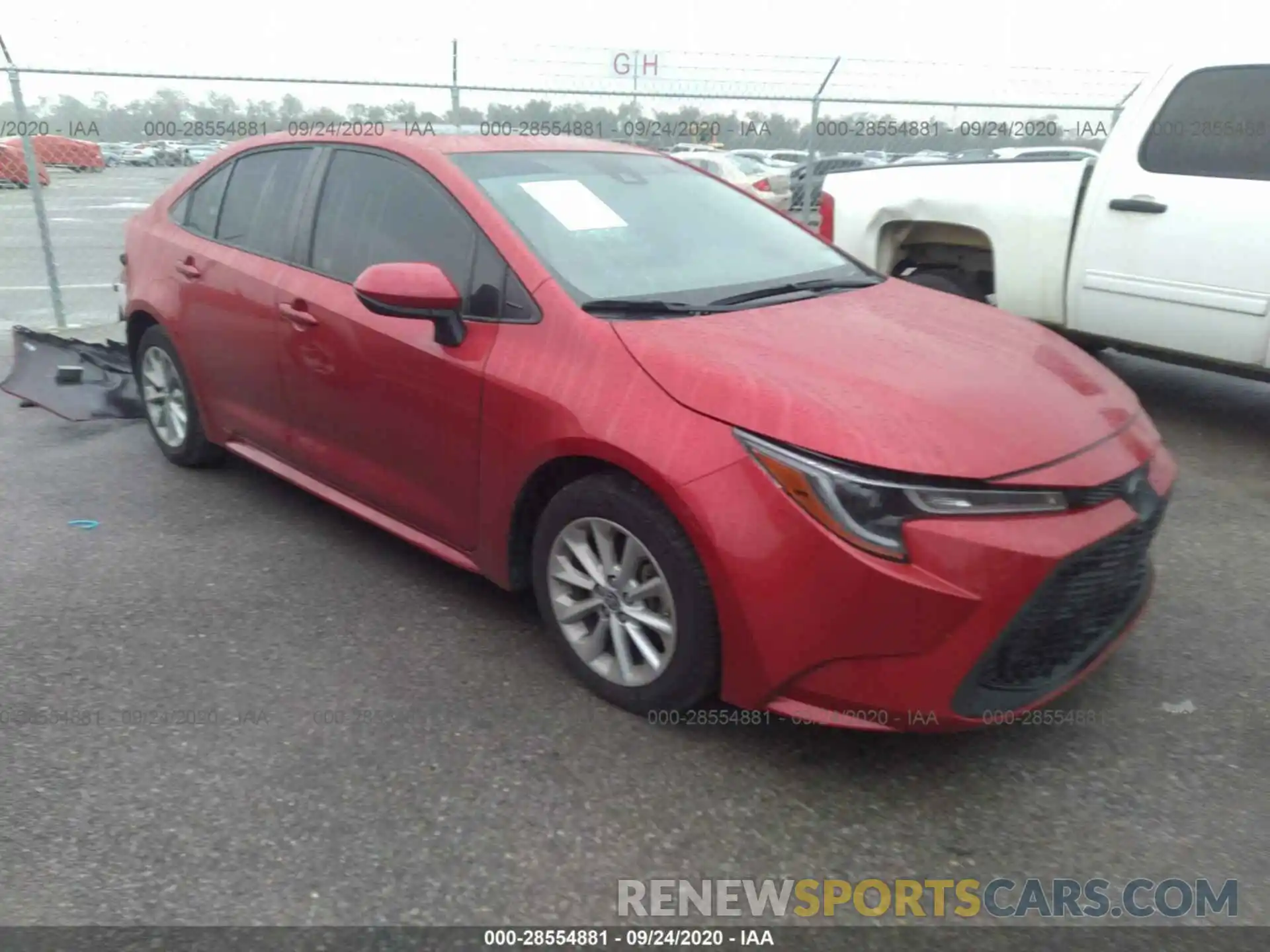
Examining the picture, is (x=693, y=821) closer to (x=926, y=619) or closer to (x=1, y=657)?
(x=926, y=619)

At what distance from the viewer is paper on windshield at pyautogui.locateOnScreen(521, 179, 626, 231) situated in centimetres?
335

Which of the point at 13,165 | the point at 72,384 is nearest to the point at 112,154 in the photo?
the point at 13,165

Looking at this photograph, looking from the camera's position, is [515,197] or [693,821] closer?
[693,821]

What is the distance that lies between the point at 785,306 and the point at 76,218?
19097mm

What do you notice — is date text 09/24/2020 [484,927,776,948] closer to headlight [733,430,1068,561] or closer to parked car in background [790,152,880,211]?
headlight [733,430,1068,561]

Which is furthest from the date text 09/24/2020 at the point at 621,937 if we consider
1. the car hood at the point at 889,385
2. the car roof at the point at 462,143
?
the car roof at the point at 462,143

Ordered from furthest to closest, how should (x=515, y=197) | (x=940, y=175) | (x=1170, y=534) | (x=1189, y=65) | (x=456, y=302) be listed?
(x=940, y=175) → (x=1189, y=65) → (x=1170, y=534) → (x=515, y=197) → (x=456, y=302)

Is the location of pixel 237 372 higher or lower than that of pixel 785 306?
lower

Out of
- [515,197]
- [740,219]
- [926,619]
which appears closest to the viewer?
[926,619]

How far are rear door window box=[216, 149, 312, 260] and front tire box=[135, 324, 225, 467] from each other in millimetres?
686

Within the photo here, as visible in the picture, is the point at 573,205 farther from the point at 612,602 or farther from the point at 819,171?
the point at 819,171

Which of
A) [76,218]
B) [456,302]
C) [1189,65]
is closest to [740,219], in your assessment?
[456,302]

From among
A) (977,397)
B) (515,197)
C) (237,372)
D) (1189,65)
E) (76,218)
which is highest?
(1189,65)

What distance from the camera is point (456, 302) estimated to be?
10.1 ft
